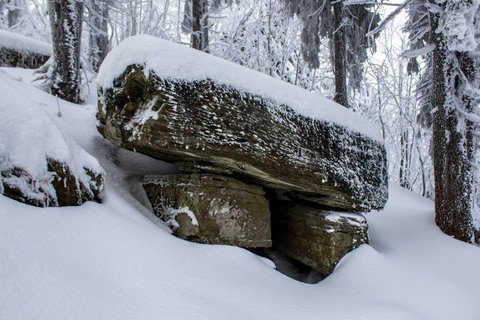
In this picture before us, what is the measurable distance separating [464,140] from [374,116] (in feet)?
31.7

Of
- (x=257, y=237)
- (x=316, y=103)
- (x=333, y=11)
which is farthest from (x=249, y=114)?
(x=333, y=11)

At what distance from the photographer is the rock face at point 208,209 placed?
356 centimetres

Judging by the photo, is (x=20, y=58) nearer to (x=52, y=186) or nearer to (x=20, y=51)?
(x=20, y=51)

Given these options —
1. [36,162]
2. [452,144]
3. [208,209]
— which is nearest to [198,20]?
[208,209]

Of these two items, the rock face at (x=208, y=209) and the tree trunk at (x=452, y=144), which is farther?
the tree trunk at (x=452, y=144)

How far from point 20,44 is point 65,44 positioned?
12.6ft

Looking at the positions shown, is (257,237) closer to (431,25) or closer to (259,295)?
(259,295)

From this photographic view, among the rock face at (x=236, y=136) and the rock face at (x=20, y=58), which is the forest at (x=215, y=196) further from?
the rock face at (x=20, y=58)

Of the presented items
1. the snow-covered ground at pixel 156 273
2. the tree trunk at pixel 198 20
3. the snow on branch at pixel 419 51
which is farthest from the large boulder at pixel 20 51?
the snow on branch at pixel 419 51

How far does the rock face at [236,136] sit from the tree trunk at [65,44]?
2128mm

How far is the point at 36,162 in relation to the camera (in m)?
2.56

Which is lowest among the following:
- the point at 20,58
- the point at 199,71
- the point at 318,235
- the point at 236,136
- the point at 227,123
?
the point at 318,235

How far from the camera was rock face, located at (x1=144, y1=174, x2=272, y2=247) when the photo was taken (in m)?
3.56

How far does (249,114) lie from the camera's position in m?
3.69
